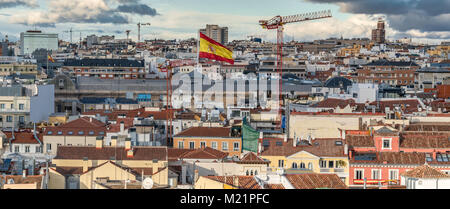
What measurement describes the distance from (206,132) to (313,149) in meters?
6.59

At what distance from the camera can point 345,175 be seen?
20.2m

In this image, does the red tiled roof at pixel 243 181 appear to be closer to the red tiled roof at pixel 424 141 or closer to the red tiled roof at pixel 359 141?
the red tiled roof at pixel 359 141

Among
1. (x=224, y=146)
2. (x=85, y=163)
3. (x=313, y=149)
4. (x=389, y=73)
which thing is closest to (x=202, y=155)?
(x=313, y=149)

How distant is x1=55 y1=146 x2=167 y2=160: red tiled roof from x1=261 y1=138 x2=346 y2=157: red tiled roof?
2546 millimetres

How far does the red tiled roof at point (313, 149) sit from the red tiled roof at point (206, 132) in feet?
17.1

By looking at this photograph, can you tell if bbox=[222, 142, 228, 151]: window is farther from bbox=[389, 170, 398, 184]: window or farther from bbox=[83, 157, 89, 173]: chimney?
bbox=[389, 170, 398, 184]: window

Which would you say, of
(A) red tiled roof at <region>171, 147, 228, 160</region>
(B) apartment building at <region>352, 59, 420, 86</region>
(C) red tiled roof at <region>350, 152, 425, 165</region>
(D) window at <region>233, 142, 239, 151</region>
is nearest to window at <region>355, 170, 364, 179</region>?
(C) red tiled roof at <region>350, 152, 425, 165</region>

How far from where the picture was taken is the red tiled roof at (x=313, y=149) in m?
21.1

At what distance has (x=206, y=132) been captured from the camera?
1079 inches

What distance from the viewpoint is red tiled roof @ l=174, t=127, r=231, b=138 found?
27.2 meters

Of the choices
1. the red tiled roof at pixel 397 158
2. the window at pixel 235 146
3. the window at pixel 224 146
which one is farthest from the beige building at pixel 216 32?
the red tiled roof at pixel 397 158
